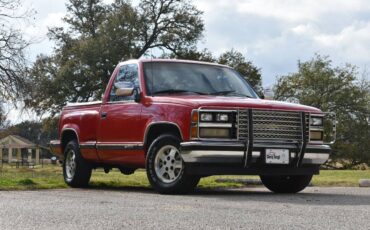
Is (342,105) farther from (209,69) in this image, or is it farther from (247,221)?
(247,221)

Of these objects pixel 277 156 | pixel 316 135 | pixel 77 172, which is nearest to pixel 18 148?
pixel 77 172

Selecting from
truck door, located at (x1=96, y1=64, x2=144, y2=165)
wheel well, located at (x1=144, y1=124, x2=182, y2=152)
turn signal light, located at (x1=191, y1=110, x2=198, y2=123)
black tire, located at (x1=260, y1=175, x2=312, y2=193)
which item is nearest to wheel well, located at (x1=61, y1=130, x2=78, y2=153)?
truck door, located at (x1=96, y1=64, x2=144, y2=165)

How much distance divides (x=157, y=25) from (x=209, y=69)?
38.0 meters

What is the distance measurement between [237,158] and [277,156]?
23.0 inches

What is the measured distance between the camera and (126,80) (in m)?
10.5

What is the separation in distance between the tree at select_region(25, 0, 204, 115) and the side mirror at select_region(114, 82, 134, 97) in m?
31.3

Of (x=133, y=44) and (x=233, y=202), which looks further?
(x=133, y=44)

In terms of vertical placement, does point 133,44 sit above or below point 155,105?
above

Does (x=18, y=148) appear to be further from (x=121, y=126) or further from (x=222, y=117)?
(x=222, y=117)

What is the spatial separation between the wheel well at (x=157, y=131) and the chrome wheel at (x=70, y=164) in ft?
7.10

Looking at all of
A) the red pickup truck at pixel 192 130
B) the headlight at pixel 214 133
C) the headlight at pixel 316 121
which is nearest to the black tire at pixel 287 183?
the red pickup truck at pixel 192 130

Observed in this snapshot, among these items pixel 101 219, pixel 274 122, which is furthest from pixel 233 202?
pixel 101 219

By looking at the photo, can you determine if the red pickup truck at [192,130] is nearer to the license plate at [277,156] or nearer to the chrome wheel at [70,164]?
the license plate at [277,156]

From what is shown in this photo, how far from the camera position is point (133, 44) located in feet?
151
